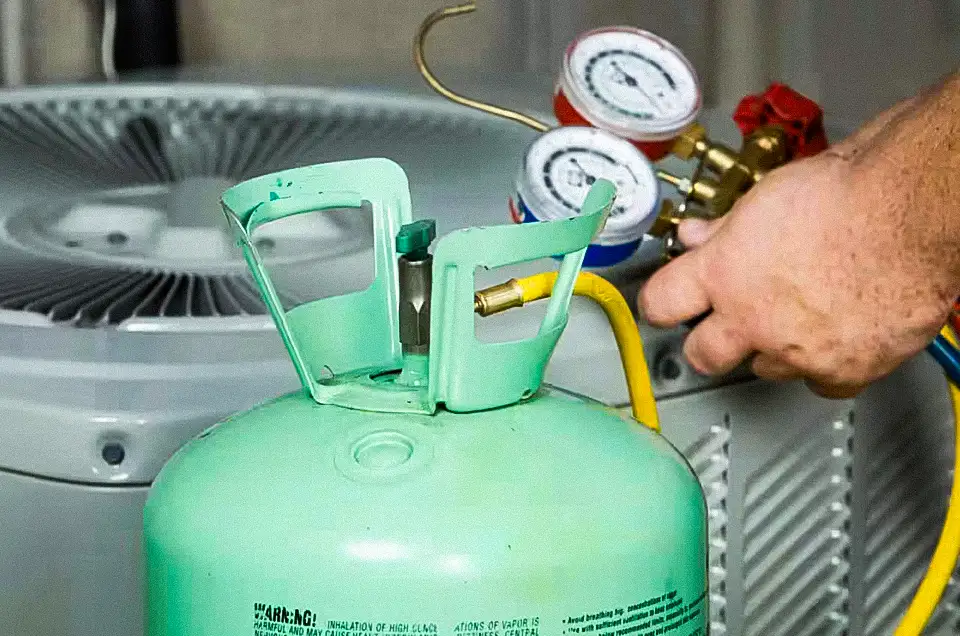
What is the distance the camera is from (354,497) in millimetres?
476

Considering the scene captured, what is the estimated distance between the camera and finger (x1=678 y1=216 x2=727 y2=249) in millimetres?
728

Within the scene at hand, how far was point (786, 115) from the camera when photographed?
81cm

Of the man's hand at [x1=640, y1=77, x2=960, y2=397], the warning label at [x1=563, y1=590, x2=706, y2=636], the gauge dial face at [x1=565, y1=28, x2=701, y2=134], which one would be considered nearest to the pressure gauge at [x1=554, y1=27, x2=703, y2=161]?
the gauge dial face at [x1=565, y1=28, x2=701, y2=134]

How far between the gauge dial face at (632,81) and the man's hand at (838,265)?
0.11m

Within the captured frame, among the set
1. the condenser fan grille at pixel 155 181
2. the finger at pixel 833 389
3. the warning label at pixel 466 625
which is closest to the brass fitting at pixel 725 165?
the finger at pixel 833 389

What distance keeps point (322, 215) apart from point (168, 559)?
1.48 ft

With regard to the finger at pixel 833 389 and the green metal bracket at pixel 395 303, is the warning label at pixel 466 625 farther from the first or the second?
the finger at pixel 833 389

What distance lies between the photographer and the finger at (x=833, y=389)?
71cm

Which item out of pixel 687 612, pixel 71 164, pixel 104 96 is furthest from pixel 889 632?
pixel 104 96

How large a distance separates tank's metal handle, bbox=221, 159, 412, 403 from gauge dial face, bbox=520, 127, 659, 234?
0.18 metres

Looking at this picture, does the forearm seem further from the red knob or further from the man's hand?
the red knob

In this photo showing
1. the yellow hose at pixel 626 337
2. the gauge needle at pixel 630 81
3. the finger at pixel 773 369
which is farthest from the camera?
the gauge needle at pixel 630 81

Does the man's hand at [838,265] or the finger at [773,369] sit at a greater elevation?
the man's hand at [838,265]

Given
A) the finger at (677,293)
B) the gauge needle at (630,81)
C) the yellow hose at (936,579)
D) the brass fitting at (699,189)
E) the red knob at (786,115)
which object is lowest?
the yellow hose at (936,579)
